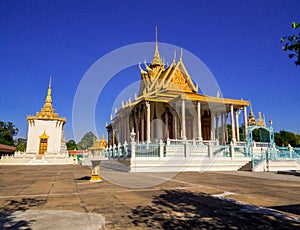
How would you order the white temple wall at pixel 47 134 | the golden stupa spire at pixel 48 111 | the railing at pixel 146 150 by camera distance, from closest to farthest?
the railing at pixel 146 150
the white temple wall at pixel 47 134
the golden stupa spire at pixel 48 111

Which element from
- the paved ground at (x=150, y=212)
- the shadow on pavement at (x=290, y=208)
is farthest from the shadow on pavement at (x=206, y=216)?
the shadow on pavement at (x=290, y=208)

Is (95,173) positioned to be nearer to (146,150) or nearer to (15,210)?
(15,210)

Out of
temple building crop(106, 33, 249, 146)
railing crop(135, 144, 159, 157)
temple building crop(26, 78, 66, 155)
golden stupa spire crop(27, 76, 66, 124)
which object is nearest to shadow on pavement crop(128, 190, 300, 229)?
railing crop(135, 144, 159, 157)

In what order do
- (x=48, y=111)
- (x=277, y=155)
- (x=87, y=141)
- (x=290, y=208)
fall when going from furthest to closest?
1. (x=48, y=111)
2. (x=277, y=155)
3. (x=87, y=141)
4. (x=290, y=208)

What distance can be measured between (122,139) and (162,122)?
7.97 meters

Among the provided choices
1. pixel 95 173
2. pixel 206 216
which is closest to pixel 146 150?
pixel 95 173

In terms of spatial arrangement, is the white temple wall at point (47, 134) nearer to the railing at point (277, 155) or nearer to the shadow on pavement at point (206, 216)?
the railing at point (277, 155)

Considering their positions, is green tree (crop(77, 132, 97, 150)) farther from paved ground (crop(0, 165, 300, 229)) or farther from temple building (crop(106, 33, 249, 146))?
temple building (crop(106, 33, 249, 146))

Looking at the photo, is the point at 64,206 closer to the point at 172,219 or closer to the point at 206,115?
the point at 172,219

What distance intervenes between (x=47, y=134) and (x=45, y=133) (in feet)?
1.32

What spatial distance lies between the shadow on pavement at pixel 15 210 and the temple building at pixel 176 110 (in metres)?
14.3

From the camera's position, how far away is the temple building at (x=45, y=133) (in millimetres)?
41844

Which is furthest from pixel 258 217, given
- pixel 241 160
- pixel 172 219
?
pixel 241 160

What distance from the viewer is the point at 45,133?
42.4 metres
